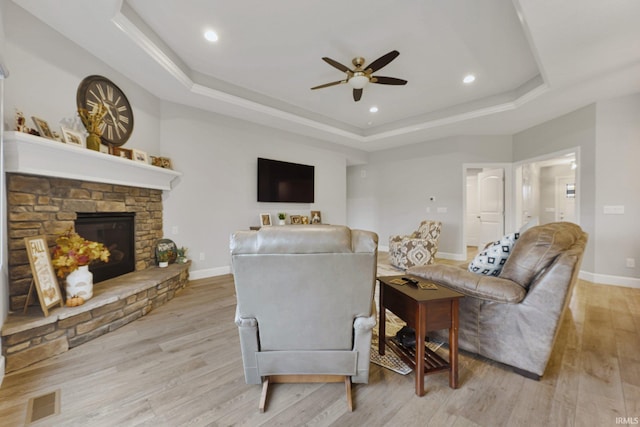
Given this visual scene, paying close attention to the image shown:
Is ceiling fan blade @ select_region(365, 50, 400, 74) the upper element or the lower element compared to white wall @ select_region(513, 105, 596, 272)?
upper

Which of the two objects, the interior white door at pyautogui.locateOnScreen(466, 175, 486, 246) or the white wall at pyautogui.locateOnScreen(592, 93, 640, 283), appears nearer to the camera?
the white wall at pyautogui.locateOnScreen(592, 93, 640, 283)

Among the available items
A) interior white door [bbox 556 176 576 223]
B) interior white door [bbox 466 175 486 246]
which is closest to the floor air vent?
interior white door [bbox 466 175 486 246]

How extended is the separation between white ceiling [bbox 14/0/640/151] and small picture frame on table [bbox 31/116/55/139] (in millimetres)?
897

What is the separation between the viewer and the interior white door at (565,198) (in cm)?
679

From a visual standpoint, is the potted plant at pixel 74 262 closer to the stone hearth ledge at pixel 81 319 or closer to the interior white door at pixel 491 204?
the stone hearth ledge at pixel 81 319

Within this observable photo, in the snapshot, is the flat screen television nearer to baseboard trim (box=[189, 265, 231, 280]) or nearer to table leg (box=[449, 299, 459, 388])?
baseboard trim (box=[189, 265, 231, 280])

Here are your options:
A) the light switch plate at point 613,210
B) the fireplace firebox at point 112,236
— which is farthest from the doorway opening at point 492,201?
the fireplace firebox at point 112,236

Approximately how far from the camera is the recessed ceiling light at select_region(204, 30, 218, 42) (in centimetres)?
266

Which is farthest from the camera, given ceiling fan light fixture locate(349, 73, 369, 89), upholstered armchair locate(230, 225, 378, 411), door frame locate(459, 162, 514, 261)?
door frame locate(459, 162, 514, 261)

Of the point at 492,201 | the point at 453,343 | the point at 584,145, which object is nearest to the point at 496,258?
the point at 453,343

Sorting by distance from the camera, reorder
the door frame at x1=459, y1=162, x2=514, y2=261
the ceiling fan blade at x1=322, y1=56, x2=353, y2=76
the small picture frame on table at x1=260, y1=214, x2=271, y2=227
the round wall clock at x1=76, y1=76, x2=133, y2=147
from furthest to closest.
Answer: the door frame at x1=459, y1=162, x2=514, y2=261 → the small picture frame on table at x1=260, y1=214, x2=271, y2=227 → the ceiling fan blade at x1=322, y1=56, x2=353, y2=76 → the round wall clock at x1=76, y1=76, x2=133, y2=147

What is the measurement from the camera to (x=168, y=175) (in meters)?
3.48

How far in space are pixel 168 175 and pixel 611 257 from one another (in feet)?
20.9

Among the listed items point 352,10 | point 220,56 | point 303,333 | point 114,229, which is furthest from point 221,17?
point 303,333
